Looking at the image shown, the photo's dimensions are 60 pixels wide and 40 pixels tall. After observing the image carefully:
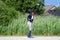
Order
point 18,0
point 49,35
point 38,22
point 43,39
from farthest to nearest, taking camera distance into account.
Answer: point 18,0, point 38,22, point 49,35, point 43,39

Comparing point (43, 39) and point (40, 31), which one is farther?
point (40, 31)

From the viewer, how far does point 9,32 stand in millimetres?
14844

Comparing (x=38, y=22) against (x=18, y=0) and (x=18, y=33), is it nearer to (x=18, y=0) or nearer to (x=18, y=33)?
(x=18, y=33)

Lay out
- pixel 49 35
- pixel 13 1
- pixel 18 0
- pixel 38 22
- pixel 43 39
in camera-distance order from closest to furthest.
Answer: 1. pixel 43 39
2. pixel 49 35
3. pixel 38 22
4. pixel 13 1
5. pixel 18 0

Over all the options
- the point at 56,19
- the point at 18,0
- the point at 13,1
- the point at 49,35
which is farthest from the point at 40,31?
the point at 18,0

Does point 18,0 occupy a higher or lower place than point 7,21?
higher

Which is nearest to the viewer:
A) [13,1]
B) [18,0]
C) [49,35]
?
[49,35]

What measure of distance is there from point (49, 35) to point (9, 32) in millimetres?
2600

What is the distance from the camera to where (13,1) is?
127 feet

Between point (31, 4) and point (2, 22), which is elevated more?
point (31, 4)

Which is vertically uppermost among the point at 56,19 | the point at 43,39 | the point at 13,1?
the point at 13,1

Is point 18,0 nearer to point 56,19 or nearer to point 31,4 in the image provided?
point 31,4

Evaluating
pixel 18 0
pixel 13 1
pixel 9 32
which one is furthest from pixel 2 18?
pixel 18 0

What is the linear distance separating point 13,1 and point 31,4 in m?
4.96
